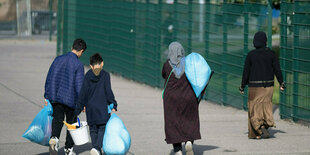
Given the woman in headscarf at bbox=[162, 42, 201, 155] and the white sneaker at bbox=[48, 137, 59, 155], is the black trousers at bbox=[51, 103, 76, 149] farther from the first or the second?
the woman in headscarf at bbox=[162, 42, 201, 155]

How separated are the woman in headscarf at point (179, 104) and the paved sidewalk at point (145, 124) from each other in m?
0.88

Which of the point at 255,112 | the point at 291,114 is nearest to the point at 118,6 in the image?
the point at 291,114

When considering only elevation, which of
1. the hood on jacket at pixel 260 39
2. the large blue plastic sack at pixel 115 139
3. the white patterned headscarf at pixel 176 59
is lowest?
the large blue plastic sack at pixel 115 139

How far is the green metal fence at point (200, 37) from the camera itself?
1142 cm

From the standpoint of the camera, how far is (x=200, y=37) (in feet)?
49.1

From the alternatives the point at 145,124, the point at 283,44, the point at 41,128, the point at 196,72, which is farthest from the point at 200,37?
the point at 41,128

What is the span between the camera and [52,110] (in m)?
8.39

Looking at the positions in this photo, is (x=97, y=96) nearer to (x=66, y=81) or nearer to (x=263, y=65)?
(x=66, y=81)

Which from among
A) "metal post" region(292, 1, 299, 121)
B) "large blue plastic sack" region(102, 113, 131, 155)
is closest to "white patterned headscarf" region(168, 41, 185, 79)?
"large blue plastic sack" region(102, 113, 131, 155)

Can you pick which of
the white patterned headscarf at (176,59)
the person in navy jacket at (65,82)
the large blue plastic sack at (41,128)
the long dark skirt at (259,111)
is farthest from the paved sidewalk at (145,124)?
the white patterned headscarf at (176,59)

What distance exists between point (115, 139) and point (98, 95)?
56 cm

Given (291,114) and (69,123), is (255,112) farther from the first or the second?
(69,123)

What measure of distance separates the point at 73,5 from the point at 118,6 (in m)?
4.02

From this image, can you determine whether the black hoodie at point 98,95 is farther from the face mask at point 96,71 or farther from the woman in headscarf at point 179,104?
the woman in headscarf at point 179,104
